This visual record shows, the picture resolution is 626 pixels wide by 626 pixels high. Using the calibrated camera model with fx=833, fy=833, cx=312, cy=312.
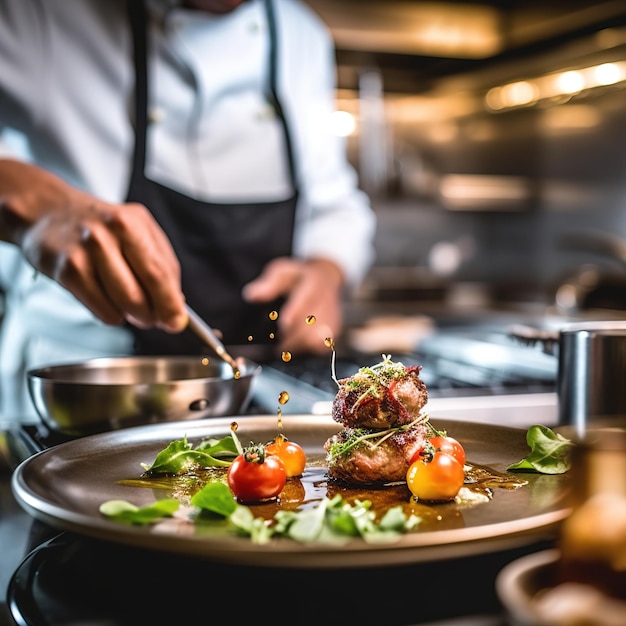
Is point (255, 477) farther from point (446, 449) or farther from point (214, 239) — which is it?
point (214, 239)

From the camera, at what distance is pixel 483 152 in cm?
607

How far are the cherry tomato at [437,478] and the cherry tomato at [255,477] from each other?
0.19 m

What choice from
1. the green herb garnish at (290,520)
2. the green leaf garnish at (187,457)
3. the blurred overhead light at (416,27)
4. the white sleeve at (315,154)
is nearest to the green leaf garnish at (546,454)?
the green herb garnish at (290,520)

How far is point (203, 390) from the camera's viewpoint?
1.48m

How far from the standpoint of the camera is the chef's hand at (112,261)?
5.20 ft

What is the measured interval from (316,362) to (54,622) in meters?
1.90

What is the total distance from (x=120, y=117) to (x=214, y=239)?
1.54 ft

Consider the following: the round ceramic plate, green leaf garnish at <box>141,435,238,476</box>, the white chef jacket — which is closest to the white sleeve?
the white chef jacket

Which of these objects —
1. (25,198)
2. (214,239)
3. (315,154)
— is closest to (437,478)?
(25,198)

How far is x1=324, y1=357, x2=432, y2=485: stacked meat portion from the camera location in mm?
1209

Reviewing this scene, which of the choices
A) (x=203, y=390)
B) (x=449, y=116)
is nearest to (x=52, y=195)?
(x=203, y=390)

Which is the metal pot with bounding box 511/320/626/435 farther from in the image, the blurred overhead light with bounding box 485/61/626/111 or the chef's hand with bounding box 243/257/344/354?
the blurred overhead light with bounding box 485/61/626/111

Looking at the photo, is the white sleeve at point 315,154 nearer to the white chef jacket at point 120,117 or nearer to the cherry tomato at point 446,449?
the white chef jacket at point 120,117

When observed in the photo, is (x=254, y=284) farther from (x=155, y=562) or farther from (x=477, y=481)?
(x=155, y=562)
